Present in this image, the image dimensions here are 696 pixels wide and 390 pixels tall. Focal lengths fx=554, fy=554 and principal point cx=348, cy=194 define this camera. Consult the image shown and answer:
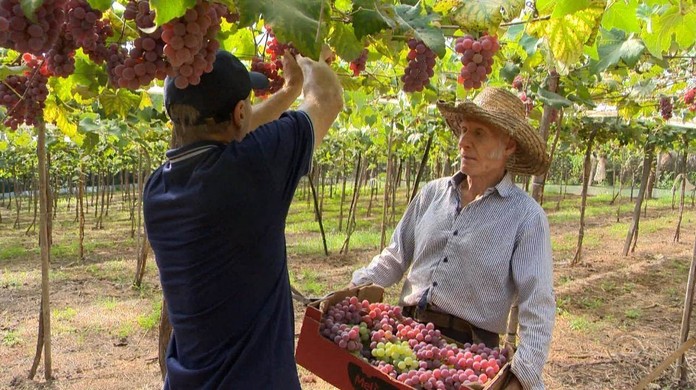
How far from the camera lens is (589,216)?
17.0 metres

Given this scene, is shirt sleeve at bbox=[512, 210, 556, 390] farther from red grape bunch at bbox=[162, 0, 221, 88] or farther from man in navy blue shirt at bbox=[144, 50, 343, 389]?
red grape bunch at bbox=[162, 0, 221, 88]

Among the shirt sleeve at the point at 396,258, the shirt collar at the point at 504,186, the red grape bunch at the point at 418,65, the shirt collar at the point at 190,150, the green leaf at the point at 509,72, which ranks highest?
the green leaf at the point at 509,72

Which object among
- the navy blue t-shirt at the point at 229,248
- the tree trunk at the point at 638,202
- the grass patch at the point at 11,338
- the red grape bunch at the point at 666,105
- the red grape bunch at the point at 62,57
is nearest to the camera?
the red grape bunch at the point at 62,57

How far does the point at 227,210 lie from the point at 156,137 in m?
8.68

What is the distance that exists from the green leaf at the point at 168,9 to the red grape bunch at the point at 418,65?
3.18 feet

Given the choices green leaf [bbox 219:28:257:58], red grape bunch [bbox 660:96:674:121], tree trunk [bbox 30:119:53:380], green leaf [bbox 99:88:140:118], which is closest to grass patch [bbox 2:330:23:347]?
tree trunk [bbox 30:119:53:380]

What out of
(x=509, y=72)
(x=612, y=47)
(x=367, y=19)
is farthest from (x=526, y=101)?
(x=367, y=19)

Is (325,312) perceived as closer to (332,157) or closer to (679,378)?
(679,378)

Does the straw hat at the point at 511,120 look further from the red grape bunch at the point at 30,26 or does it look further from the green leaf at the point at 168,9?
the red grape bunch at the point at 30,26

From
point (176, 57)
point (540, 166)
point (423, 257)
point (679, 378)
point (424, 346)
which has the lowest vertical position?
point (679, 378)

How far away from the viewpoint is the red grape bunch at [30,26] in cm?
96

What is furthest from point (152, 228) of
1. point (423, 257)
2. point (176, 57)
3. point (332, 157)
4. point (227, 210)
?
point (332, 157)

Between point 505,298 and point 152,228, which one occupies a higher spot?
point 152,228

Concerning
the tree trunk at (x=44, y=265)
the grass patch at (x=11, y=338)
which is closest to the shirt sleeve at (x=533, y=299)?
the tree trunk at (x=44, y=265)
